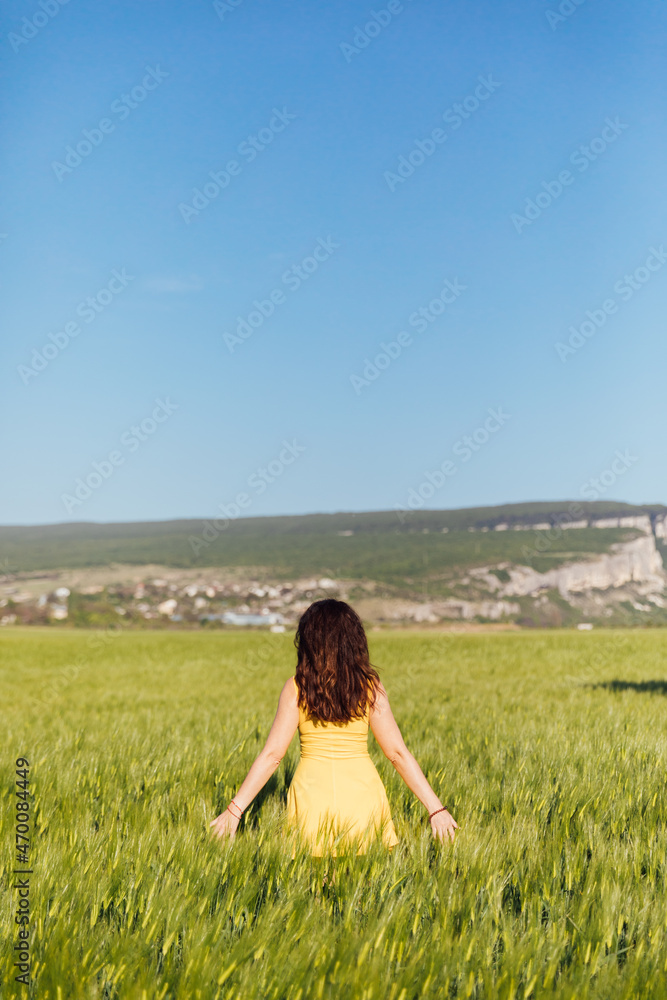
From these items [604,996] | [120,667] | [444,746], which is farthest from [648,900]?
[120,667]

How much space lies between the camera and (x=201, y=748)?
7.44 metres

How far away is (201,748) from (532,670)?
→ 1394 cm

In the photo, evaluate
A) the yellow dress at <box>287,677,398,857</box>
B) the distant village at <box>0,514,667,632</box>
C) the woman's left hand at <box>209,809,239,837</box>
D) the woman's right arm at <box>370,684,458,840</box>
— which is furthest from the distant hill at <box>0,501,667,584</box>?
the woman's left hand at <box>209,809,239,837</box>

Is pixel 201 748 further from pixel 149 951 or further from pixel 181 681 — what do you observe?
pixel 181 681

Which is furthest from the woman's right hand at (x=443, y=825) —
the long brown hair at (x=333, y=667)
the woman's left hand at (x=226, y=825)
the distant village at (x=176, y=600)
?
the distant village at (x=176, y=600)

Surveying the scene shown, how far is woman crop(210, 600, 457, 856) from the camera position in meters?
4.12

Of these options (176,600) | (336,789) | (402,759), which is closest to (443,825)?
(402,759)

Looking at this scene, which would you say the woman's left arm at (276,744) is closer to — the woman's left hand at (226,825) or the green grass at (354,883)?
the woman's left hand at (226,825)

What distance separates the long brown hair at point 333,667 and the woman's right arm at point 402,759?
4.2 inches

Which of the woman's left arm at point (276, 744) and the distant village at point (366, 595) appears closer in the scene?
the woman's left arm at point (276, 744)

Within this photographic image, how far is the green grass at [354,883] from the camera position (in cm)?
266

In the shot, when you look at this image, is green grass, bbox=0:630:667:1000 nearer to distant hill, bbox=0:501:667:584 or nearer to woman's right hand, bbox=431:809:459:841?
woman's right hand, bbox=431:809:459:841

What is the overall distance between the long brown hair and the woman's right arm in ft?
0.35

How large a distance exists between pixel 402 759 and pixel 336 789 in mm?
471
